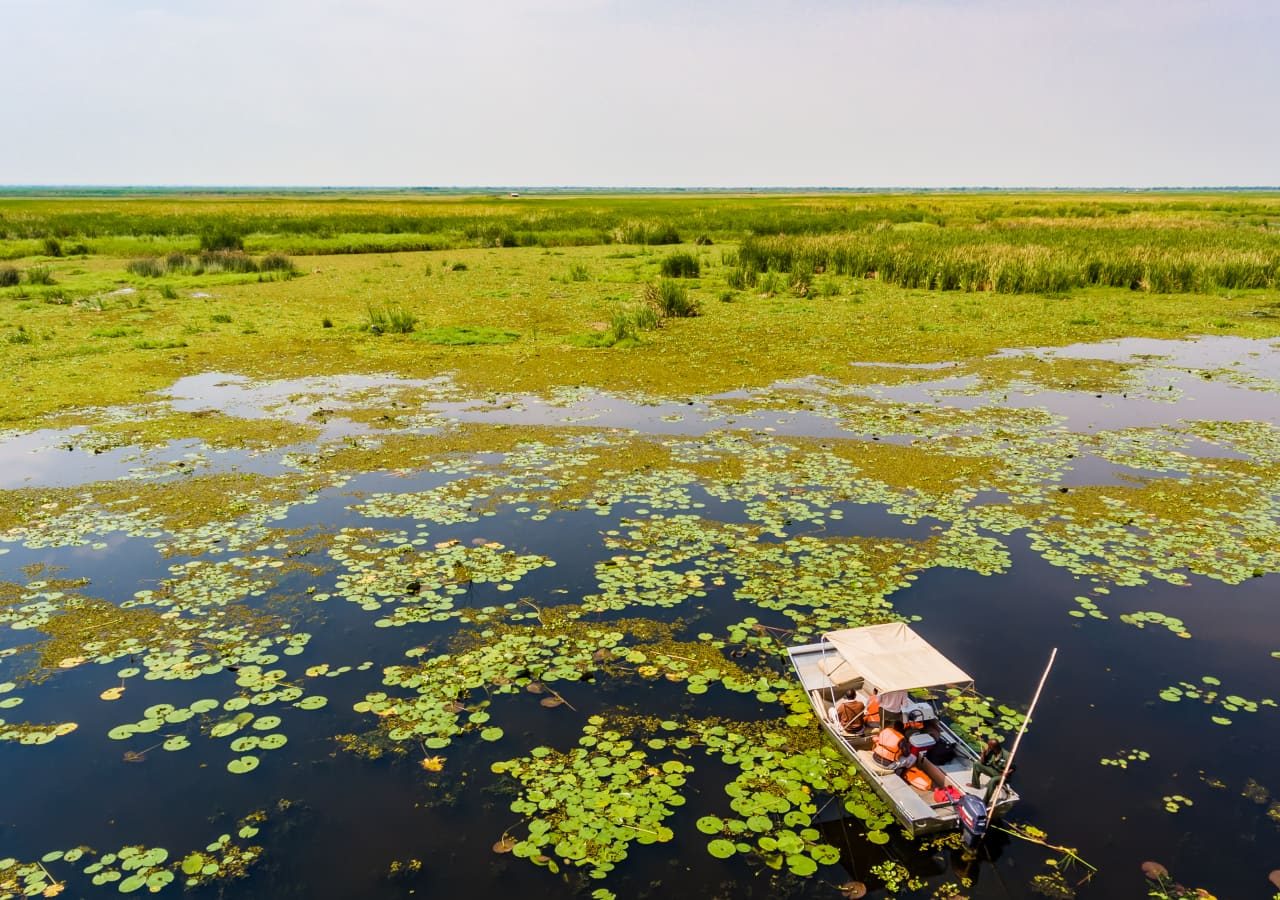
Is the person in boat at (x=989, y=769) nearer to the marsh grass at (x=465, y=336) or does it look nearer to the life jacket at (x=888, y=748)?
the life jacket at (x=888, y=748)

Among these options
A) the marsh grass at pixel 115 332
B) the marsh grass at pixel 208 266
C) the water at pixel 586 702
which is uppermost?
the marsh grass at pixel 208 266

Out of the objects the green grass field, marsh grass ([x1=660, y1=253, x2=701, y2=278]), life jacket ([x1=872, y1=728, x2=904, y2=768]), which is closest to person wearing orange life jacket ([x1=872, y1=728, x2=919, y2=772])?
life jacket ([x1=872, y1=728, x2=904, y2=768])

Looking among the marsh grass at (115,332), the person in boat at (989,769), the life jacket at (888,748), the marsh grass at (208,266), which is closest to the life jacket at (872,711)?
the life jacket at (888,748)

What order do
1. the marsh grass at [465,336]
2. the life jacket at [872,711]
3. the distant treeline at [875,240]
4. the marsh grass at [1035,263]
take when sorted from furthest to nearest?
1. the distant treeline at [875,240]
2. the marsh grass at [1035,263]
3. the marsh grass at [465,336]
4. the life jacket at [872,711]

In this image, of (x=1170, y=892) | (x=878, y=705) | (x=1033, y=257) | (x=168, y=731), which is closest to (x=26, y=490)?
(x=168, y=731)

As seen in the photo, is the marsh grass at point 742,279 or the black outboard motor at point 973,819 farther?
the marsh grass at point 742,279

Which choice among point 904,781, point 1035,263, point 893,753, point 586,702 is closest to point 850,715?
point 893,753
